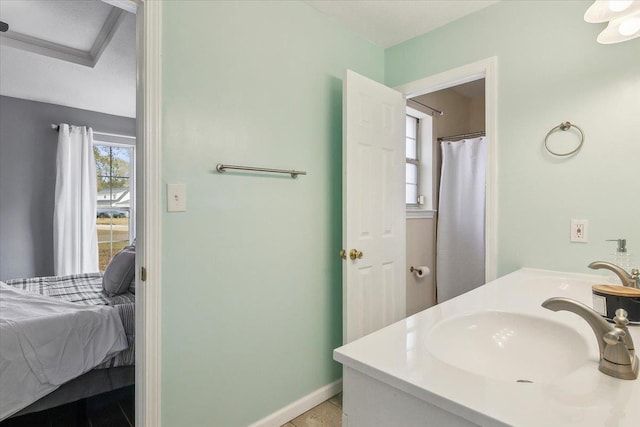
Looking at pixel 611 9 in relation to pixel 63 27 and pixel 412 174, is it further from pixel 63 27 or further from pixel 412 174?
pixel 63 27

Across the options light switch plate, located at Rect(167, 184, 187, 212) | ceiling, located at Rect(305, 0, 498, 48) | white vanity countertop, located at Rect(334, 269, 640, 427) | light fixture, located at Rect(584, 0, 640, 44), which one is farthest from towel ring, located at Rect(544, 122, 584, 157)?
light switch plate, located at Rect(167, 184, 187, 212)

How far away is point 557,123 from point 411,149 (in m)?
1.52

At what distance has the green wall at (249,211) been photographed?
4.75 feet

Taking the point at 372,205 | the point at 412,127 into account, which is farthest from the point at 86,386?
the point at 412,127

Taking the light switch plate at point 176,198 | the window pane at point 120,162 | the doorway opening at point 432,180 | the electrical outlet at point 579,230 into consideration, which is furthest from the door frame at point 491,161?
the window pane at point 120,162

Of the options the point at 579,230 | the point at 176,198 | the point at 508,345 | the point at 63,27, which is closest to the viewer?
the point at 508,345

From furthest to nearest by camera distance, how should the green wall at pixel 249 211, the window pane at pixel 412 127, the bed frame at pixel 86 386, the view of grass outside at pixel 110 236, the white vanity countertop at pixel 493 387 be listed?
1. the view of grass outside at pixel 110 236
2. the window pane at pixel 412 127
3. the bed frame at pixel 86 386
4. the green wall at pixel 249 211
5. the white vanity countertop at pixel 493 387

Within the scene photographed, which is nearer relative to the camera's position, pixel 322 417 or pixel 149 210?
pixel 149 210

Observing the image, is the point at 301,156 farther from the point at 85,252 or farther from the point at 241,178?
the point at 85,252

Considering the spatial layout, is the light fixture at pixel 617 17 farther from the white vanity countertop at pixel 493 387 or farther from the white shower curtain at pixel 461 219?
the white shower curtain at pixel 461 219

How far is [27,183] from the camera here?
3.60 metres

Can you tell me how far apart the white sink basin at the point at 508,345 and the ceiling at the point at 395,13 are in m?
1.77

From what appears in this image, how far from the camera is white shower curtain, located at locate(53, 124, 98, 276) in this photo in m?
3.72

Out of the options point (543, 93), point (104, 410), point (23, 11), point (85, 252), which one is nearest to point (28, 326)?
point (104, 410)
